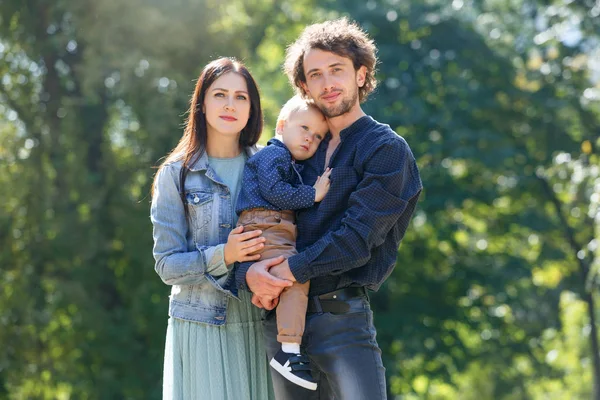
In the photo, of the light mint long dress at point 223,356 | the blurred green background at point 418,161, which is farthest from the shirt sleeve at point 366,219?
the blurred green background at point 418,161

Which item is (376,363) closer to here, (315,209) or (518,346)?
(315,209)

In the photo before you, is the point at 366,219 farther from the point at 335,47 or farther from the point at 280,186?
the point at 335,47

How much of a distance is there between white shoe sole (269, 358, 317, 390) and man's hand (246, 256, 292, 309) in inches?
9.3

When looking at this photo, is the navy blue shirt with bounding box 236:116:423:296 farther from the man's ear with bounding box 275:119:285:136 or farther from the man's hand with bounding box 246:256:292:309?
the man's ear with bounding box 275:119:285:136

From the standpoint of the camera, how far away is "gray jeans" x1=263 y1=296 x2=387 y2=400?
332 centimetres

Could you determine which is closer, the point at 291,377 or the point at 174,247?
the point at 291,377

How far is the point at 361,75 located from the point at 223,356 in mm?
1266

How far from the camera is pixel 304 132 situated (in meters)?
3.58

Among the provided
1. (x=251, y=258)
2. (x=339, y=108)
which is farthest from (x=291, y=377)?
(x=339, y=108)

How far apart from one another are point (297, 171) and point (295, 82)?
424 millimetres

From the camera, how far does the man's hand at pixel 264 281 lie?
3336 mm

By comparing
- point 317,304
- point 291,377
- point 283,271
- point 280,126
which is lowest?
point 291,377

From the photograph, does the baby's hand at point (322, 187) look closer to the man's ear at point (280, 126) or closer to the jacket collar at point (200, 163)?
the man's ear at point (280, 126)

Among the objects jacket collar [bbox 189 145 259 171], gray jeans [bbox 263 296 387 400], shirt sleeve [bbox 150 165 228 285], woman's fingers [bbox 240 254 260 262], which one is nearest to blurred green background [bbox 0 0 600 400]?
jacket collar [bbox 189 145 259 171]
